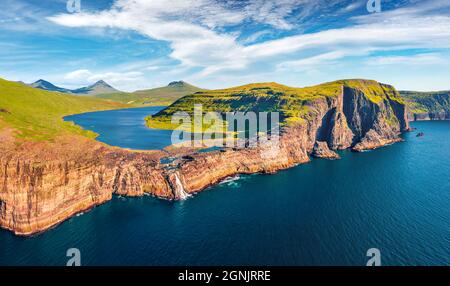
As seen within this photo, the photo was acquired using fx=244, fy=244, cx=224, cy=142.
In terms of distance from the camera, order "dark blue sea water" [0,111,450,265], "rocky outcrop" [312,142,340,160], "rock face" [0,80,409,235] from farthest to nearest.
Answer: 1. "rocky outcrop" [312,142,340,160]
2. "rock face" [0,80,409,235]
3. "dark blue sea water" [0,111,450,265]

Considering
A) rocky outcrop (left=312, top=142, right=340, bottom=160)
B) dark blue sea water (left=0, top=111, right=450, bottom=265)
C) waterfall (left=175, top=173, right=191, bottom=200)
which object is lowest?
dark blue sea water (left=0, top=111, right=450, bottom=265)

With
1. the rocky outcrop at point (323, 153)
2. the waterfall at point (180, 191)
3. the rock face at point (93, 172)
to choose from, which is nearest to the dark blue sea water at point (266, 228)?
the waterfall at point (180, 191)

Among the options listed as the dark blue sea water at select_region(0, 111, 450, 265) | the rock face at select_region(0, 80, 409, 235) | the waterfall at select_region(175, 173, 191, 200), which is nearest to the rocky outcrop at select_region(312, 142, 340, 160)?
the rock face at select_region(0, 80, 409, 235)

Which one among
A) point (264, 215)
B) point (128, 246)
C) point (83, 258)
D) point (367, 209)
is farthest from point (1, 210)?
point (367, 209)

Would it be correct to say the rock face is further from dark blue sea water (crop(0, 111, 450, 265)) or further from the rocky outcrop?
dark blue sea water (crop(0, 111, 450, 265))

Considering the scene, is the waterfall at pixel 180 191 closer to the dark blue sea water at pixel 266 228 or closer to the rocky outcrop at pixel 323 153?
the dark blue sea water at pixel 266 228

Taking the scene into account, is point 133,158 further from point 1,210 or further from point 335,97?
point 335,97
